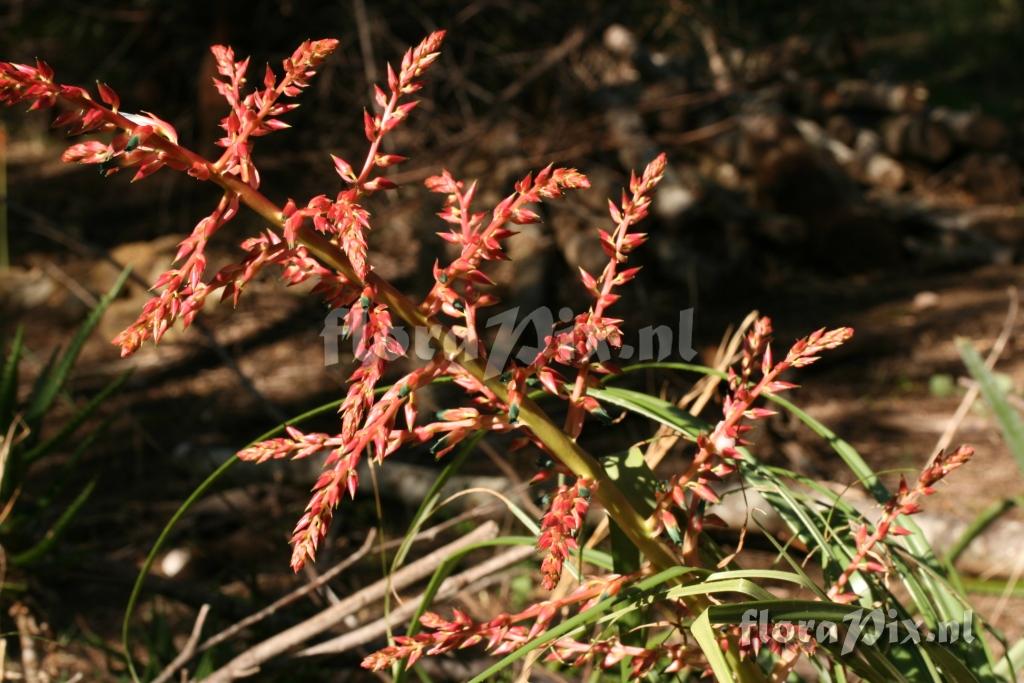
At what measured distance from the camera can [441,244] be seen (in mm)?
5199

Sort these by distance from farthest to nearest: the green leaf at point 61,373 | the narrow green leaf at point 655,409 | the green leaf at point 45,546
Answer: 1. the green leaf at point 61,373
2. the green leaf at point 45,546
3. the narrow green leaf at point 655,409

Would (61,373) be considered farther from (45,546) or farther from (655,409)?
(655,409)

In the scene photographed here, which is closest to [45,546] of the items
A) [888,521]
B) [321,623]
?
[321,623]

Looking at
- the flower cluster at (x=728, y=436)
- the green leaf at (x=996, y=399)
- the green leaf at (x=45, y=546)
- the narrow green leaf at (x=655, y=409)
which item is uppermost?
the flower cluster at (x=728, y=436)

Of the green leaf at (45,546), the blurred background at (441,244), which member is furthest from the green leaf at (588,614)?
the green leaf at (45,546)

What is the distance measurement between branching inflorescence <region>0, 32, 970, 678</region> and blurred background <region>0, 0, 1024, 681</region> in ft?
3.86

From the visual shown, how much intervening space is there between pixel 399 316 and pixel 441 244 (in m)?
4.29

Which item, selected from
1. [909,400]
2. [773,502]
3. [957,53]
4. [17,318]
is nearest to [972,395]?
[773,502]

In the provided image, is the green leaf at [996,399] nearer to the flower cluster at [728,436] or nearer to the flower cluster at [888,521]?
the flower cluster at [888,521]

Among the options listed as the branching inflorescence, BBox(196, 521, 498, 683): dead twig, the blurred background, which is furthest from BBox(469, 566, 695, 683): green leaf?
the blurred background

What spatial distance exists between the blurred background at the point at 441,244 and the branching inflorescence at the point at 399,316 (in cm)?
118

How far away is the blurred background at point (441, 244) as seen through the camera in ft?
11.2

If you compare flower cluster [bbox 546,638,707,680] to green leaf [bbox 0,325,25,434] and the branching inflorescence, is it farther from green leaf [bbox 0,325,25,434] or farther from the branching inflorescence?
green leaf [bbox 0,325,25,434]

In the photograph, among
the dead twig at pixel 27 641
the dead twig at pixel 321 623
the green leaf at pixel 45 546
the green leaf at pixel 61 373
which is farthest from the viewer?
the green leaf at pixel 61 373
